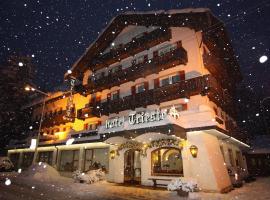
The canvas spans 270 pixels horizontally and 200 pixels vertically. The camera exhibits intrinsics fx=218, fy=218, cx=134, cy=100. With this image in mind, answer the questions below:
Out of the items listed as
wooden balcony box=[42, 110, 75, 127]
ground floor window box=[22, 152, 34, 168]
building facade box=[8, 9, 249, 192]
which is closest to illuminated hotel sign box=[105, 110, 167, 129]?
building facade box=[8, 9, 249, 192]

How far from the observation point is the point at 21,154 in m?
37.2

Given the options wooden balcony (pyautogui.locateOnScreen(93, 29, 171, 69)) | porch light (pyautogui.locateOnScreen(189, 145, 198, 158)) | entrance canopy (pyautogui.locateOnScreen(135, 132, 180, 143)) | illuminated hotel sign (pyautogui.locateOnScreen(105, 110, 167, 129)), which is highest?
wooden balcony (pyautogui.locateOnScreen(93, 29, 171, 69))

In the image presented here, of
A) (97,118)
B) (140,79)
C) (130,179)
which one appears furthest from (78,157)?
(140,79)

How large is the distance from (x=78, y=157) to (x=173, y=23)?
18.5 meters

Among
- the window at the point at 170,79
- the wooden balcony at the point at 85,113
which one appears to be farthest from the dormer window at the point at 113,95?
the window at the point at 170,79

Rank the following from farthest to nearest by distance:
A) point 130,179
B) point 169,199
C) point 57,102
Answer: point 57,102, point 130,179, point 169,199

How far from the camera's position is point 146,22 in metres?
24.8

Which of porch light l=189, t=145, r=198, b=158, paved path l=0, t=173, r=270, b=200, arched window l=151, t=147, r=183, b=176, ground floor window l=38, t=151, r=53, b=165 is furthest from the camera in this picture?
ground floor window l=38, t=151, r=53, b=165

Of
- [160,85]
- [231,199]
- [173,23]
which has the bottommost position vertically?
[231,199]

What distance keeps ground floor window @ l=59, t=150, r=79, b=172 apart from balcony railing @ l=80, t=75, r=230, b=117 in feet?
21.4

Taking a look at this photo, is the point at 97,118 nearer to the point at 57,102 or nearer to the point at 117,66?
the point at 117,66

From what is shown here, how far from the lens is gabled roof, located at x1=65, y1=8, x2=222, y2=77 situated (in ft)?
65.0

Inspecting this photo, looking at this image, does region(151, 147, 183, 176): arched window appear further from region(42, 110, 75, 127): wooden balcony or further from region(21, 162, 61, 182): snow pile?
region(42, 110, 75, 127): wooden balcony

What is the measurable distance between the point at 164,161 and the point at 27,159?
2694cm
